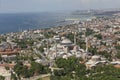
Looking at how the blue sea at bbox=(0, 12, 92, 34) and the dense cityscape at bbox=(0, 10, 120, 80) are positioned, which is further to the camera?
the blue sea at bbox=(0, 12, 92, 34)

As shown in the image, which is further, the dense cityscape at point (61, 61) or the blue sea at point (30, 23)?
the blue sea at point (30, 23)

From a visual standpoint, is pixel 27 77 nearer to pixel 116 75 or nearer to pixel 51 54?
pixel 116 75

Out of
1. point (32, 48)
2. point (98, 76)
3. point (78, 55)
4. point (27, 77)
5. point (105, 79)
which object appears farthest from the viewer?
point (32, 48)

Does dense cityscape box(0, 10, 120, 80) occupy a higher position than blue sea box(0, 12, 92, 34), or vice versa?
dense cityscape box(0, 10, 120, 80)

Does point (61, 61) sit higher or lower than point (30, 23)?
higher

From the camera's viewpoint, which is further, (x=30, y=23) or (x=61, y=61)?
(x=30, y=23)

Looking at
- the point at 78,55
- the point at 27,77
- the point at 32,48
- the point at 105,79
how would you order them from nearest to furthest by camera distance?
the point at 105,79, the point at 27,77, the point at 78,55, the point at 32,48

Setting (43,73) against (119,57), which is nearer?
(43,73)

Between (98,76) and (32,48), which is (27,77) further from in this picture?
(32,48)

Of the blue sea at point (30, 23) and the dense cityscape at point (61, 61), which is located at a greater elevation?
the dense cityscape at point (61, 61)

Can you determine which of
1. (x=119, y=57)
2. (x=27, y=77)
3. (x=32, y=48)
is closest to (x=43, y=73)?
(x=27, y=77)
